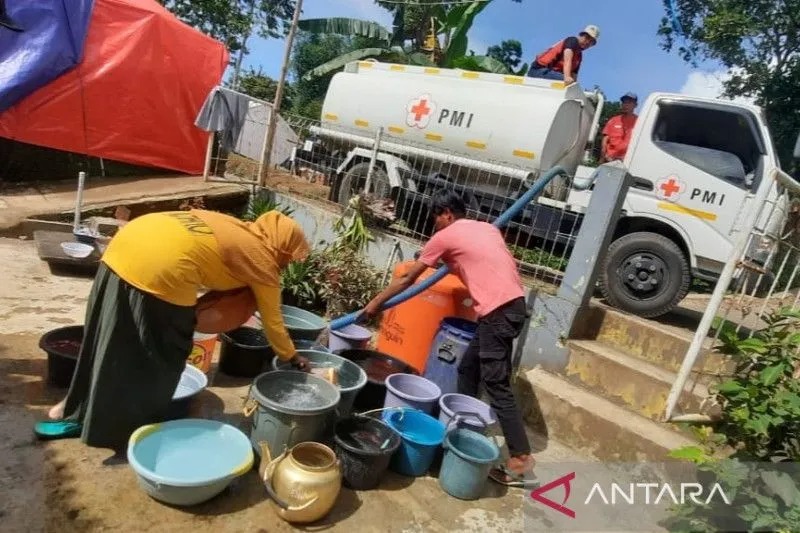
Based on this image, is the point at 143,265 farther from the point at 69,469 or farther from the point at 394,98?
the point at 394,98

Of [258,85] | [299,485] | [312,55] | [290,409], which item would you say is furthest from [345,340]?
[312,55]

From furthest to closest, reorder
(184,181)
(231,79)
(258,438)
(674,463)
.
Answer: (231,79) → (184,181) → (674,463) → (258,438)

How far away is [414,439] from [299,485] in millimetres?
819

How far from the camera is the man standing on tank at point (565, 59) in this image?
6.03m

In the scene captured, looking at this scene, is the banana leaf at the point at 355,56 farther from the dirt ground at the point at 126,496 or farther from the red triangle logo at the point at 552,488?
the red triangle logo at the point at 552,488

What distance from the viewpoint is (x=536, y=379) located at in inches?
161

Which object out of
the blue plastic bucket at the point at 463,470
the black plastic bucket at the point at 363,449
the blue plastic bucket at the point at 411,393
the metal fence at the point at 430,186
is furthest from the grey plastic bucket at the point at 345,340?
the metal fence at the point at 430,186

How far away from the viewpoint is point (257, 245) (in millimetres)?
2672

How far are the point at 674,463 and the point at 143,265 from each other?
3343mm

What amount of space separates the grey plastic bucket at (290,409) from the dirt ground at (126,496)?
0.83 feet

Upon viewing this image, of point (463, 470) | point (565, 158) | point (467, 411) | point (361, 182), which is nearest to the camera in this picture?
point (463, 470)

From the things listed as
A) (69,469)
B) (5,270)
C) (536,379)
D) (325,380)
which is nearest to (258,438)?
(325,380)

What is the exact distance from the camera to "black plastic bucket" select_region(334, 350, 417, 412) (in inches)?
142

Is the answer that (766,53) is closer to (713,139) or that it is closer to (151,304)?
(713,139)
